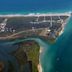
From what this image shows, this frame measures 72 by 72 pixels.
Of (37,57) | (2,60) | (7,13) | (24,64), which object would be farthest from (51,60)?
(7,13)

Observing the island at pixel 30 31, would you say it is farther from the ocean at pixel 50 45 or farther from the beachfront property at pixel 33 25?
the ocean at pixel 50 45

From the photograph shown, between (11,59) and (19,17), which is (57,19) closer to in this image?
(19,17)

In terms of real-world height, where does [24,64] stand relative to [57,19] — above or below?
below

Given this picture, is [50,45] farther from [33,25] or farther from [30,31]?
[33,25]

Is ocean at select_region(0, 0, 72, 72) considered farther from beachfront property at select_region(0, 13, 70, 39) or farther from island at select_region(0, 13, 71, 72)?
beachfront property at select_region(0, 13, 70, 39)

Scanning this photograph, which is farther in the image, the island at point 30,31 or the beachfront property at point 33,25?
the beachfront property at point 33,25

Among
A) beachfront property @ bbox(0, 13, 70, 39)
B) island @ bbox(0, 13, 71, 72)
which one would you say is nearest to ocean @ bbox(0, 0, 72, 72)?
island @ bbox(0, 13, 71, 72)

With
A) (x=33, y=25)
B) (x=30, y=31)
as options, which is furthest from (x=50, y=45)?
(x=33, y=25)

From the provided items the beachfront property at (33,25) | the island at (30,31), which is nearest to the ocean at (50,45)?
the island at (30,31)
